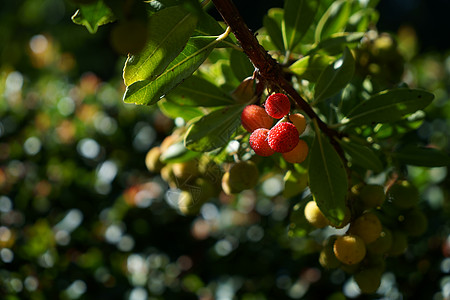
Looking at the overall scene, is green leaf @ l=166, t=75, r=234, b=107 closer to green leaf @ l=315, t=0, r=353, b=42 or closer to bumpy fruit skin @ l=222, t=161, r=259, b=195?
bumpy fruit skin @ l=222, t=161, r=259, b=195

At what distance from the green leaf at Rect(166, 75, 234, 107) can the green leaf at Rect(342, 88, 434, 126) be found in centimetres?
29

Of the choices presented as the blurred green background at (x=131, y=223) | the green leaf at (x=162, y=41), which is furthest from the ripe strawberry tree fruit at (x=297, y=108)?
the blurred green background at (x=131, y=223)

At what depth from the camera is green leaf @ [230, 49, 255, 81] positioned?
98cm

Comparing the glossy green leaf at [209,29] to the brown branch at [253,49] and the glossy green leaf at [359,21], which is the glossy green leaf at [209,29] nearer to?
the brown branch at [253,49]

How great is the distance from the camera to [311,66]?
38.5 inches

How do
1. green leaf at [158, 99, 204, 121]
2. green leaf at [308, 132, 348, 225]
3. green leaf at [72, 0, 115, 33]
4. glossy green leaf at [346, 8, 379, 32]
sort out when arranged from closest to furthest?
green leaf at [72, 0, 115, 33], green leaf at [308, 132, 348, 225], green leaf at [158, 99, 204, 121], glossy green leaf at [346, 8, 379, 32]

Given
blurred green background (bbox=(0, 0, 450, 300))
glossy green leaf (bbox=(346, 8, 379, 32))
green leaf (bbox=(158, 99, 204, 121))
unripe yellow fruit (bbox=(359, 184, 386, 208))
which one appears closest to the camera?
unripe yellow fruit (bbox=(359, 184, 386, 208))

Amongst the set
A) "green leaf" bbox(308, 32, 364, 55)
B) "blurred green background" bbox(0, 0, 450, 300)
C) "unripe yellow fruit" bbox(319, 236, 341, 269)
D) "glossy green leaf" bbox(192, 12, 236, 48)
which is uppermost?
"glossy green leaf" bbox(192, 12, 236, 48)

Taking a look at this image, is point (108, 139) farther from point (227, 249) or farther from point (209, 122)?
point (209, 122)

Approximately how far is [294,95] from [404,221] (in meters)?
0.49

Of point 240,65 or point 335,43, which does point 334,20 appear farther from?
point 240,65

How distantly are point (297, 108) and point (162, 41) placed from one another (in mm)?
331

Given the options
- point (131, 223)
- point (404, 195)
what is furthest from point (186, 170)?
point (131, 223)

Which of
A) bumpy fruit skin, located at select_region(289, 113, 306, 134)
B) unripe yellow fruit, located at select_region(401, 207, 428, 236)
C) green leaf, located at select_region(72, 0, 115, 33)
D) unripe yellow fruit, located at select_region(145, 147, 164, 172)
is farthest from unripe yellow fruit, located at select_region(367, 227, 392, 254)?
green leaf, located at select_region(72, 0, 115, 33)
